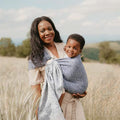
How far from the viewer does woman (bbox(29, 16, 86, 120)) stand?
1.95m

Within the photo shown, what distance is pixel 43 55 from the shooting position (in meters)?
2.01

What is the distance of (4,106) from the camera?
8.66 feet

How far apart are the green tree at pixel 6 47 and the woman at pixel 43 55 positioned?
44252 millimetres

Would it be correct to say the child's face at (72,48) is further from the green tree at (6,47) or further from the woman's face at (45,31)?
the green tree at (6,47)

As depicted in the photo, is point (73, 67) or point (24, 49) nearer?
point (73, 67)

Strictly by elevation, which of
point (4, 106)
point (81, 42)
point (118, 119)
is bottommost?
point (118, 119)

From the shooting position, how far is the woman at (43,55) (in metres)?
1.95

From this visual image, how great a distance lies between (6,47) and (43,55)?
4514 centimetres

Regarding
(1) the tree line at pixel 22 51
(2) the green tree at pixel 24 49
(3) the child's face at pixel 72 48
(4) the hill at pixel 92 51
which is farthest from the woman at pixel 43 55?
(1) the tree line at pixel 22 51

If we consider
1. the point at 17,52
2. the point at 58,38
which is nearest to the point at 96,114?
the point at 58,38

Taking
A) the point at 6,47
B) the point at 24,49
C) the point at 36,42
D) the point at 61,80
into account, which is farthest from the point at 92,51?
the point at 6,47

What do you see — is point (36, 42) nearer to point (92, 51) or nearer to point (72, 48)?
point (72, 48)

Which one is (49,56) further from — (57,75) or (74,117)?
(74,117)

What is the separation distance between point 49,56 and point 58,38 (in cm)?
37
